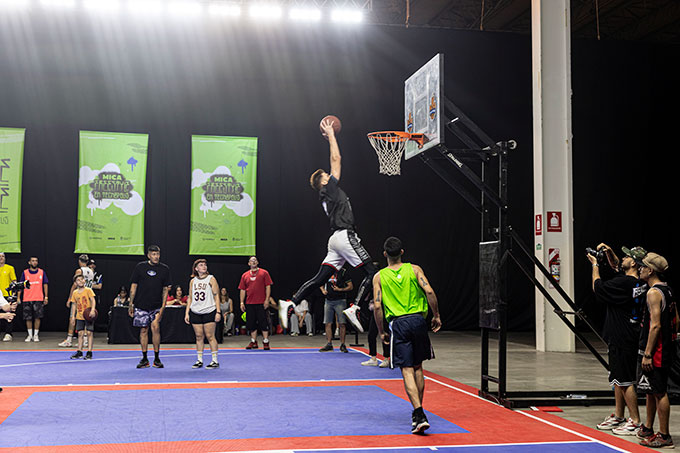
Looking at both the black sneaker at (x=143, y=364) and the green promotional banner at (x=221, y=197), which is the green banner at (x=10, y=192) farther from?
the black sneaker at (x=143, y=364)

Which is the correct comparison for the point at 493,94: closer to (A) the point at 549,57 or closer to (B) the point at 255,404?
(A) the point at 549,57

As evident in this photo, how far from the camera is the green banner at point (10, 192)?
1805cm

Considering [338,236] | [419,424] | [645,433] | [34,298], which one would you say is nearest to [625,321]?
[645,433]

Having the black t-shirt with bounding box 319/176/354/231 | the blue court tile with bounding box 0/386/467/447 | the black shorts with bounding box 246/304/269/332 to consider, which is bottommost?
the blue court tile with bounding box 0/386/467/447

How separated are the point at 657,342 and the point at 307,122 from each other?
14.8 m

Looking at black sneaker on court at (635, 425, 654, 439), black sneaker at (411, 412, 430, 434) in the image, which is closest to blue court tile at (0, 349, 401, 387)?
black sneaker at (411, 412, 430, 434)

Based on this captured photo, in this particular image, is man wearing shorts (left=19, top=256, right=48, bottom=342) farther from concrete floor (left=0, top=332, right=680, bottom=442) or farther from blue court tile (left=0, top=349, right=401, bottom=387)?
blue court tile (left=0, top=349, right=401, bottom=387)

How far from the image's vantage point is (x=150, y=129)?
752 inches

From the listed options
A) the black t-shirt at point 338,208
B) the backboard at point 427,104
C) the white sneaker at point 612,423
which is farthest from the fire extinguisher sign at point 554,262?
the white sneaker at point 612,423

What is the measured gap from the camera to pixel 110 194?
60.7ft

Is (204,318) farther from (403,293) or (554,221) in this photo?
(554,221)

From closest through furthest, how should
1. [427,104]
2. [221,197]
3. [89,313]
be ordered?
[427,104]
[89,313]
[221,197]

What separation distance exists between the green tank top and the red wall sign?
28.9ft

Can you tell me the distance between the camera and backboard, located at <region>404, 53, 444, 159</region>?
9.07 metres
